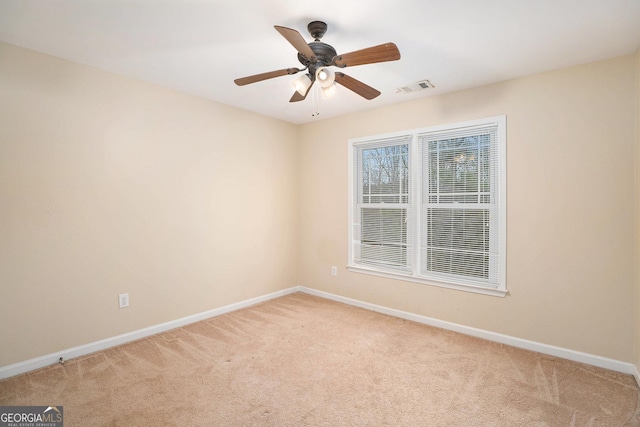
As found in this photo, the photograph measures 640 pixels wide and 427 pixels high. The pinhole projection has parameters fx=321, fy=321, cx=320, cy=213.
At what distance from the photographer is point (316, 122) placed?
457 centimetres

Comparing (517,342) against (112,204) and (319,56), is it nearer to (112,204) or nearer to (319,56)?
(319,56)

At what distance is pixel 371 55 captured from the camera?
6.30ft

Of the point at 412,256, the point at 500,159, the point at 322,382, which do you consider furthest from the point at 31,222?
the point at 500,159

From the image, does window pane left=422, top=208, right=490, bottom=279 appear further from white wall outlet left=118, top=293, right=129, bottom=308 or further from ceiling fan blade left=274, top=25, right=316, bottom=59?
white wall outlet left=118, top=293, right=129, bottom=308

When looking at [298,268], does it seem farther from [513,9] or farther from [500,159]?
[513,9]

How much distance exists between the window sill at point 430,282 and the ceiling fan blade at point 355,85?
7.00 feet

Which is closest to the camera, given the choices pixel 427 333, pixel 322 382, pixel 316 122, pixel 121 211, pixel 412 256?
pixel 322 382

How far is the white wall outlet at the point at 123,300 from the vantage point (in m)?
3.02

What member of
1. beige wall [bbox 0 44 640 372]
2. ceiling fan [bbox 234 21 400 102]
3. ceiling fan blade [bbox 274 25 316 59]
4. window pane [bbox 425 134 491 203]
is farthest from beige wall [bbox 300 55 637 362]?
ceiling fan blade [bbox 274 25 316 59]

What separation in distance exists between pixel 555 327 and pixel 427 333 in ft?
3.61

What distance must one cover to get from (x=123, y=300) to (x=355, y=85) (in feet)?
9.33

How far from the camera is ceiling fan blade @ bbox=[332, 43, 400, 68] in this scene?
182 cm

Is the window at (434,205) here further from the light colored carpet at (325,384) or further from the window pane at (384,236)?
the light colored carpet at (325,384)

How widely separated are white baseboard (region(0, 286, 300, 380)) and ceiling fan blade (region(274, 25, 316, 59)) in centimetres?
295
